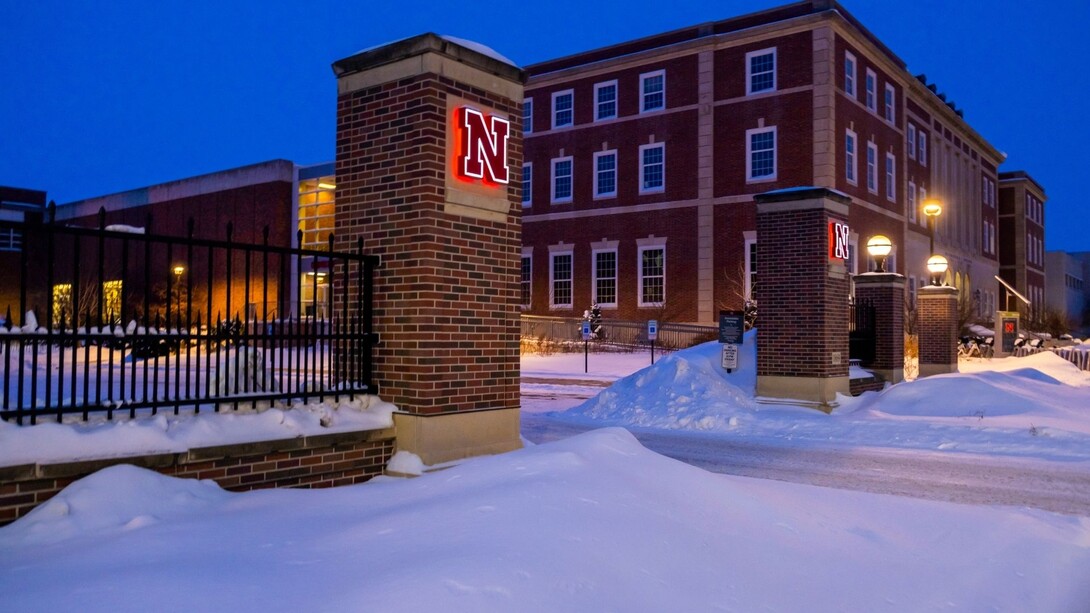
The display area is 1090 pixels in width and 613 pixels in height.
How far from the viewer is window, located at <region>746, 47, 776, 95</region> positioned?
35469mm

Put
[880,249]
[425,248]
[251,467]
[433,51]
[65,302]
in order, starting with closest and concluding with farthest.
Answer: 1. [251,467]
2. [65,302]
3. [425,248]
4. [433,51]
5. [880,249]

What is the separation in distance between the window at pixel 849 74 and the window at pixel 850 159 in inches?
75.0

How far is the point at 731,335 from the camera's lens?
53.8ft

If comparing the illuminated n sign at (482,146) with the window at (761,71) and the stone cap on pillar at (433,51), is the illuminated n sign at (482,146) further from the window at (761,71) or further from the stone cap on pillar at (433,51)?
the window at (761,71)

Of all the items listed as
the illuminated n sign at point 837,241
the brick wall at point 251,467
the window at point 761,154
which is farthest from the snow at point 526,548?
the window at point 761,154

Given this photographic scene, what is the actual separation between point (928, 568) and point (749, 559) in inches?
60.6

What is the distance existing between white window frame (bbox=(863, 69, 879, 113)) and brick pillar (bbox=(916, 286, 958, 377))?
19.8 m

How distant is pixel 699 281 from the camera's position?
1447 inches

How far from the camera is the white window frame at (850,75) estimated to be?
118 feet

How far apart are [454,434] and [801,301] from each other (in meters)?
9.51

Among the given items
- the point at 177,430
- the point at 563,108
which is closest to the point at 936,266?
the point at 177,430

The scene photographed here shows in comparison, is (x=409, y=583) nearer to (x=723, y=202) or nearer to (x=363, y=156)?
(x=363, y=156)

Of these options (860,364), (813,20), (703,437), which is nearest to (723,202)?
(813,20)

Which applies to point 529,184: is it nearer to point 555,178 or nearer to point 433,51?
point 555,178
